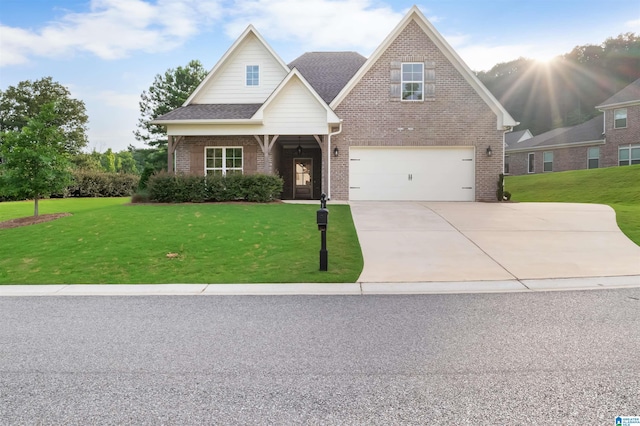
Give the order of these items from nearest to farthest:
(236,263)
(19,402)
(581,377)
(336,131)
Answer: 1. (19,402)
2. (581,377)
3. (236,263)
4. (336,131)

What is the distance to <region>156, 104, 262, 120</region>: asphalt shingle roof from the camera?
18141 mm

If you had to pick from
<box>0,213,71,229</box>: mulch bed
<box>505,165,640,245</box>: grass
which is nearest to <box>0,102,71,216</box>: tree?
<box>0,213,71,229</box>: mulch bed

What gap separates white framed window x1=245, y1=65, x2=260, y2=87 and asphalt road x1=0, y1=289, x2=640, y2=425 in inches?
633

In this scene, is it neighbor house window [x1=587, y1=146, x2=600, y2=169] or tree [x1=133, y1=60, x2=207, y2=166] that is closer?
neighbor house window [x1=587, y1=146, x2=600, y2=169]

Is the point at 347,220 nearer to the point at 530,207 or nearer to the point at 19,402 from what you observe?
the point at 530,207

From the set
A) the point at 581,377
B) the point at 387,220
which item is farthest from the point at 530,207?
the point at 581,377

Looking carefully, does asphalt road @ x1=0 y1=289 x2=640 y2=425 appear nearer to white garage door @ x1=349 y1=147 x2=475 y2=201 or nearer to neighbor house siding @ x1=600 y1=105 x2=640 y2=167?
white garage door @ x1=349 y1=147 x2=475 y2=201

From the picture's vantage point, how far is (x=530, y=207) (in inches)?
643

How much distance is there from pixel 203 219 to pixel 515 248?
8.28 meters

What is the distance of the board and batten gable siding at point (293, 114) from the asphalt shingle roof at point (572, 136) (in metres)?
25.6

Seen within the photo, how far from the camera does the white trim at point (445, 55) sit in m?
18.4

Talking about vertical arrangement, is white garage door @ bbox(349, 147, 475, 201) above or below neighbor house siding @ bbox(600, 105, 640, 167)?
below

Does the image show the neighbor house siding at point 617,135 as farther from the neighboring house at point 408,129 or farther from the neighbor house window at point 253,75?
the neighbor house window at point 253,75

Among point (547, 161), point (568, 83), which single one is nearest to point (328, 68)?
point (547, 161)
